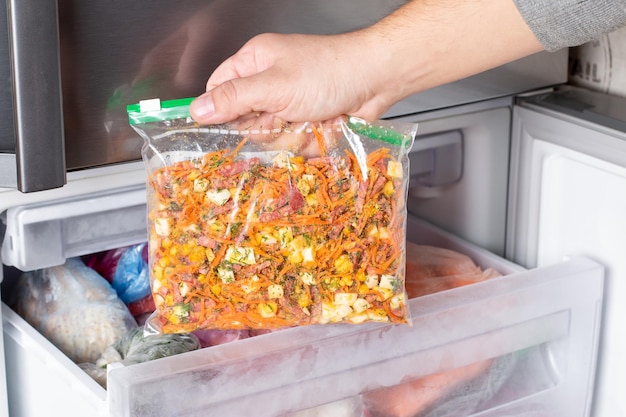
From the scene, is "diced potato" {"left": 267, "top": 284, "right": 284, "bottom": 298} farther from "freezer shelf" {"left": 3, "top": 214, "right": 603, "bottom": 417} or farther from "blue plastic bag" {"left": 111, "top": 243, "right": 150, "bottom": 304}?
"blue plastic bag" {"left": 111, "top": 243, "right": 150, "bottom": 304}

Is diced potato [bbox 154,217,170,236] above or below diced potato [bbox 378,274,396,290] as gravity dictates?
above

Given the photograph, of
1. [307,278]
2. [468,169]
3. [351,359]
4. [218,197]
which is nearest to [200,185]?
[218,197]

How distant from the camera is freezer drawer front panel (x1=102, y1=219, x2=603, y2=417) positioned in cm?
81

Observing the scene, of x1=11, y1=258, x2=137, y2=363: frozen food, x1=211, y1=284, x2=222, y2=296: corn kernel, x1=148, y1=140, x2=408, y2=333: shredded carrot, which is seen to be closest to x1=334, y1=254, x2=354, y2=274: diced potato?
x1=148, y1=140, x2=408, y2=333: shredded carrot

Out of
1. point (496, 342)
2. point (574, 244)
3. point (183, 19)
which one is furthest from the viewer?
point (574, 244)

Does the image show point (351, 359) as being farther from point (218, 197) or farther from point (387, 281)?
point (218, 197)

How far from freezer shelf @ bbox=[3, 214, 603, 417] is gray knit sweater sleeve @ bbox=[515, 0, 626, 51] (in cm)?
30

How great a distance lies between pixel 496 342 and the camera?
38.9 inches

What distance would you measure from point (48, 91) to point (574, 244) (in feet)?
2.29

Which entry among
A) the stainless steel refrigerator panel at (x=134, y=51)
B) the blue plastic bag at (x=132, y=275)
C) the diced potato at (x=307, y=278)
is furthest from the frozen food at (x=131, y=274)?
the diced potato at (x=307, y=278)

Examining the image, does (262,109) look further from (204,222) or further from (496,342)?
(496,342)

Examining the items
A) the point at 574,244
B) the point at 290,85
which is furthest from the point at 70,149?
the point at 574,244

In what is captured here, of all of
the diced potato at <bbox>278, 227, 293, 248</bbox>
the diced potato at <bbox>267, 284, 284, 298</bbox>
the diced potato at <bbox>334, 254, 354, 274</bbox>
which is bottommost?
the diced potato at <bbox>267, 284, 284, 298</bbox>

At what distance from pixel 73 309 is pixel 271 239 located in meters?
0.34
